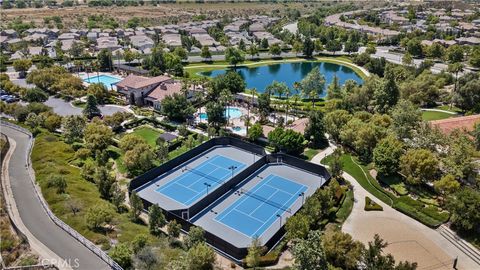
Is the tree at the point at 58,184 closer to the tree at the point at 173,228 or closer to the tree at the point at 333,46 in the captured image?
the tree at the point at 173,228

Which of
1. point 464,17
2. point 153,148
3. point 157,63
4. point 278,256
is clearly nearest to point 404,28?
point 464,17

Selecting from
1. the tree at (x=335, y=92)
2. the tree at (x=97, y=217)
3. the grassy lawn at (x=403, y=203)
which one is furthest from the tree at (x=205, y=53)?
the tree at (x=97, y=217)

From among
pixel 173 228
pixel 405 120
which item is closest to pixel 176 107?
pixel 173 228

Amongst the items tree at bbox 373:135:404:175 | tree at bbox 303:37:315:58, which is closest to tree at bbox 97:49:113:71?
tree at bbox 303:37:315:58

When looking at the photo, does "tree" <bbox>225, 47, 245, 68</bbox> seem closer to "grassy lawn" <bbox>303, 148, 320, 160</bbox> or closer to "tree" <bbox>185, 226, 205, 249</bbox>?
"grassy lawn" <bbox>303, 148, 320, 160</bbox>

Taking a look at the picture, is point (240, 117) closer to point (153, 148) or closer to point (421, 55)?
point (153, 148)

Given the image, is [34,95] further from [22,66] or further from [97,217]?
[97,217]
